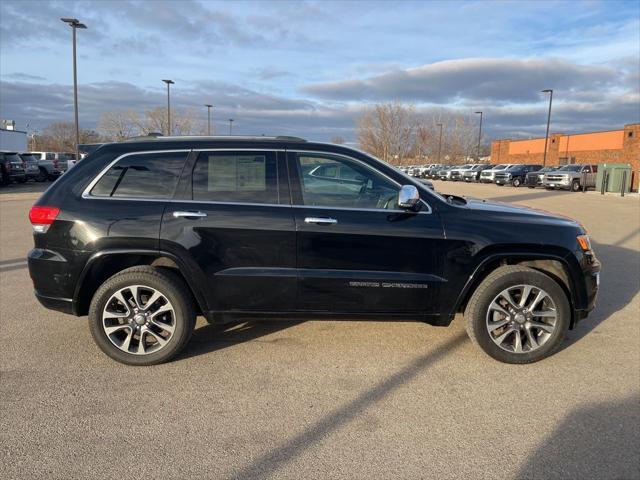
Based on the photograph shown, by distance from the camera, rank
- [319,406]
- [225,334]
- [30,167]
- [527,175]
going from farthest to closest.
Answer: [527,175]
[30,167]
[225,334]
[319,406]

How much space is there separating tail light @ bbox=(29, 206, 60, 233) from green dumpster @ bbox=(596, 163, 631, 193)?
93.9 ft

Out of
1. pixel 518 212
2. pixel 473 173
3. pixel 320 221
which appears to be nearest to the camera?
pixel 320 221

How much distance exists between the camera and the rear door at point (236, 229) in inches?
148

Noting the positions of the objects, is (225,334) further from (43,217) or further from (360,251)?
(43,217)

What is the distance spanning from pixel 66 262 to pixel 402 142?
56666mm

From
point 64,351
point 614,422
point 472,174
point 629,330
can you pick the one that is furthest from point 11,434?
point 472,174

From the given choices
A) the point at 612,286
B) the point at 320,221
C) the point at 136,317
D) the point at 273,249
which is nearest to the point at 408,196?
the point at 320,221

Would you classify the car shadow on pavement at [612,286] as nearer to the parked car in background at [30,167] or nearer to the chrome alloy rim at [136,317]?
the chrome alloy rim at [136,317]

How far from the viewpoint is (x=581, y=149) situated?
48.7 m

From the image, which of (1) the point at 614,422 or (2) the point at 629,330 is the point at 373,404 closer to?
(1) the point at 614,422

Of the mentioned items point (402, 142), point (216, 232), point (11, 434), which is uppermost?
point (402, 142)

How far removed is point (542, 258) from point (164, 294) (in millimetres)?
3145

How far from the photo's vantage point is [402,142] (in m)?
57.8

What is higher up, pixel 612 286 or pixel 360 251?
pixel 360 251
